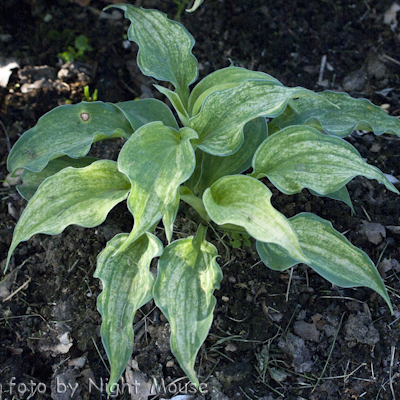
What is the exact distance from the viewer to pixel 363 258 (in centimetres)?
124

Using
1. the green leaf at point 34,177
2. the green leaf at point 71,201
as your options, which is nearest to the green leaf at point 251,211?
the green leaf at point 71,201

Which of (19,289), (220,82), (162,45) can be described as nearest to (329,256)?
(220,82)

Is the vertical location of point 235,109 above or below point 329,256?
above

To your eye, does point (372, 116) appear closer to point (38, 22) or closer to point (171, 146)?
point (171, 146)

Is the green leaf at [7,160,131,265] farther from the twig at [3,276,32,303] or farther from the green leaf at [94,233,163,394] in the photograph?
the twig at [3,276,32,303]

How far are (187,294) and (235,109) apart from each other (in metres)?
0.63

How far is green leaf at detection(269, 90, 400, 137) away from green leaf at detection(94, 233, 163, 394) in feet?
2.49

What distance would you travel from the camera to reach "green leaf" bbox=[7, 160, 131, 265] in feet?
4.11

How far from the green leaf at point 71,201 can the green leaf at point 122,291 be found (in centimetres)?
14

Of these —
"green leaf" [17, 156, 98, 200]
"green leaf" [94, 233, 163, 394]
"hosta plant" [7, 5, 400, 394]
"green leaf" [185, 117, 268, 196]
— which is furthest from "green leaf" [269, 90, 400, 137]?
"green leaf" [17, 156, 98, 200]

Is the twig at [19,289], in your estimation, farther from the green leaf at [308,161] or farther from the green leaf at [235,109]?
the green leaf at [308,161]

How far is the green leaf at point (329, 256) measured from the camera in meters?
1.23

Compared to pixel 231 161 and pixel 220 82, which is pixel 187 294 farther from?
pixel 220 82

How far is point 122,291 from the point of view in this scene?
49.6 inches
